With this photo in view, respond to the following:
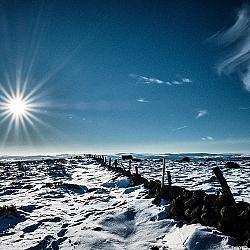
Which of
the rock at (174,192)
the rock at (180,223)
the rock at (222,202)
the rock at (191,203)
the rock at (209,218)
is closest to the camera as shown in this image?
the rock at (209,218)

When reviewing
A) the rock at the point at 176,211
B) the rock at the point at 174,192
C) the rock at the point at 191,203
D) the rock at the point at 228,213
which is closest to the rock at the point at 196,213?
the rock at the point at 191,203

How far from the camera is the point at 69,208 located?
13.9m

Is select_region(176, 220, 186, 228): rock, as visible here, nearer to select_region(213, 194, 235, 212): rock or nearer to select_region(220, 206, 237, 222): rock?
select_region(213, 194, 235, 212): rock

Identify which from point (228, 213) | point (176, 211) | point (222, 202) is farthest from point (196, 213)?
point (228, 213)

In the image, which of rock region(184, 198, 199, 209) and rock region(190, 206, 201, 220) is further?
rock region(184, 198, 199, 209)

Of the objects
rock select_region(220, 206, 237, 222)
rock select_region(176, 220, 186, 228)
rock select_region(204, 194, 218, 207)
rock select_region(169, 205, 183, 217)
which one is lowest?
rock select_region(176, 220, 186, 228)

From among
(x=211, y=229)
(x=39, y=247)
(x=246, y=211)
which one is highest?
(x=246, y=211)

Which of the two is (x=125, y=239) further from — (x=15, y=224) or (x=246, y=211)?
(x=15, y=224)

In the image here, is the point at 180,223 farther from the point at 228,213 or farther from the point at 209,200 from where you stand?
the point at 228,213

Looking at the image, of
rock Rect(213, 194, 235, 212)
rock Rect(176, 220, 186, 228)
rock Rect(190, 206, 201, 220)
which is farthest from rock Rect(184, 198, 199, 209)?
rock Rect(213, 194, 235, 212)

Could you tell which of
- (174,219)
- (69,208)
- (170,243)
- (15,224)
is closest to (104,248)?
(170,243)

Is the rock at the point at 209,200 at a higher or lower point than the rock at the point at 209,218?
higher

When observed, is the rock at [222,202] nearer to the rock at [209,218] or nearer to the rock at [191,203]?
the rock at [209,218]

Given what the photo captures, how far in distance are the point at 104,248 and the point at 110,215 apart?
3157 millimetres
